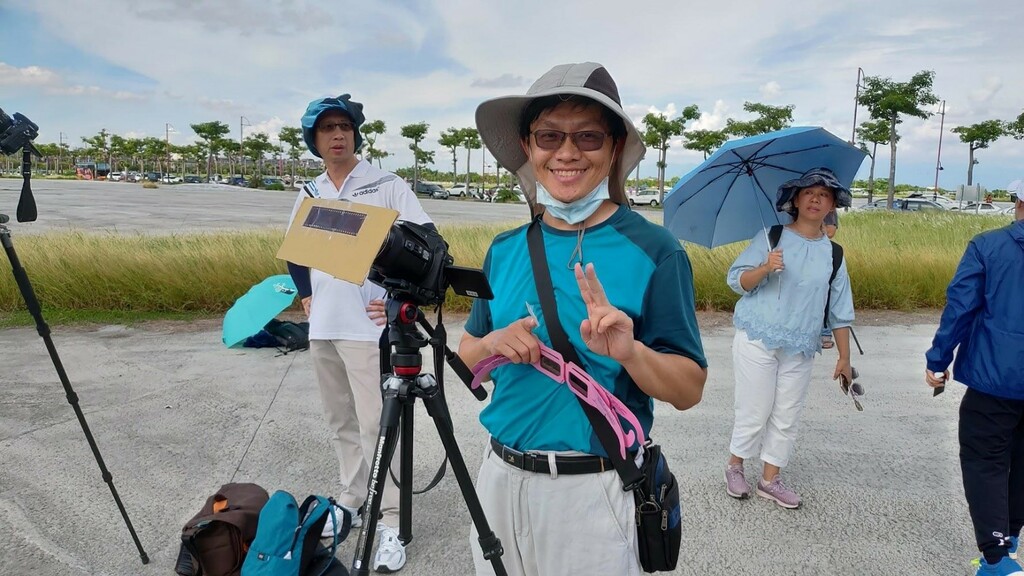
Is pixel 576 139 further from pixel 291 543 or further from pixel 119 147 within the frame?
pixel 119 147

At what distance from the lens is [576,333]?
55.2 inches

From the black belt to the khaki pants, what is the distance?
1.39 m

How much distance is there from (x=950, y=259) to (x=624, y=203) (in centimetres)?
950

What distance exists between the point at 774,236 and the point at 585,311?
2187mm

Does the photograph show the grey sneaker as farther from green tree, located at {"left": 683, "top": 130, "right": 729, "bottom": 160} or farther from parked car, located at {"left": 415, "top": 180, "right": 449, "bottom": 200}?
parked car, located at {"left": 415, "top": 180, "right": 449, "bottom": 200}

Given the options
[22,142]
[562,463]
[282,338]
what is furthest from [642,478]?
[282,338]

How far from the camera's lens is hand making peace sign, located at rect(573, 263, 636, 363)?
1177mm

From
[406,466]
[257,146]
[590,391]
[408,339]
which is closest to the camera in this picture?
[590,391]

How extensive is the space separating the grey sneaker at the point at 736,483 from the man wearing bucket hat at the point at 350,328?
1.79 meters

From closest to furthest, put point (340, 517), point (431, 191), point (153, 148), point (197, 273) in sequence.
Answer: point (340, 517), point (197, 273), point (431, 191), point (153, 148)

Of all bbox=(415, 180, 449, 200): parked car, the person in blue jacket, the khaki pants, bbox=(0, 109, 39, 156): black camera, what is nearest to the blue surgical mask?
the khaki pants

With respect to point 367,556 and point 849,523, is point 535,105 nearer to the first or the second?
point 367,556

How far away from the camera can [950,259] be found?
8734 millimetres

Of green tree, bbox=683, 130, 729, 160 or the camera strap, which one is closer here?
the camera strap
